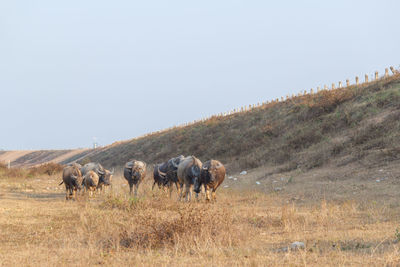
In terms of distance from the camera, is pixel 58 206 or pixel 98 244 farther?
pixel 58 206

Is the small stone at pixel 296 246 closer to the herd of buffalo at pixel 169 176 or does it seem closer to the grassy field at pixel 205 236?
the grassy field at pixel 205 236

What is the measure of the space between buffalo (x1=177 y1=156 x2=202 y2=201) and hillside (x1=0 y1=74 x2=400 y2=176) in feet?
29.1

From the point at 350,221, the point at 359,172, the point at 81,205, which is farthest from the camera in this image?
the point at 359,172

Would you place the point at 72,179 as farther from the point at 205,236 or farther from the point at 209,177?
the point at 205,236

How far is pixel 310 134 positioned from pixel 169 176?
1418 centimetres

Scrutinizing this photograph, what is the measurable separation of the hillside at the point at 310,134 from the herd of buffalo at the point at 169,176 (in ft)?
26.8

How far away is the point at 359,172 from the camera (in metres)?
17.9

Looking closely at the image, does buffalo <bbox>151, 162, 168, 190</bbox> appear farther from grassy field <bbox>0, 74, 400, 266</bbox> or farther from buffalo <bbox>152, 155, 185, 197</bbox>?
grassy field <bbox>0, 74, 400, 266</bbox>

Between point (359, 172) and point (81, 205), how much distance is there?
496 inches

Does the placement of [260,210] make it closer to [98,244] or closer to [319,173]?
[98,244]

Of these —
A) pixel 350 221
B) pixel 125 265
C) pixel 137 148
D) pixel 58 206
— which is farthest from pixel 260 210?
pixel 137 148

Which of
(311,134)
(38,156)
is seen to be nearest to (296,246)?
(311,134)

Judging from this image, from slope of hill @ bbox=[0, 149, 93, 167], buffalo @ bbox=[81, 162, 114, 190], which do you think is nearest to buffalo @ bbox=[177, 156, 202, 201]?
buffalo @ bbox=[81, 162, 114, 190]

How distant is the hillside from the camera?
22.1 metres
